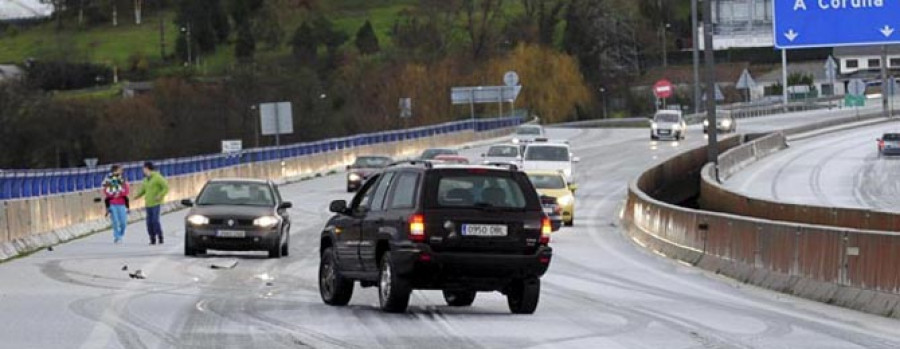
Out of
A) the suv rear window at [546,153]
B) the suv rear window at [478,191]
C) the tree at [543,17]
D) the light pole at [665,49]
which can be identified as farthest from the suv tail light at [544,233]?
the light pole at [665,49]

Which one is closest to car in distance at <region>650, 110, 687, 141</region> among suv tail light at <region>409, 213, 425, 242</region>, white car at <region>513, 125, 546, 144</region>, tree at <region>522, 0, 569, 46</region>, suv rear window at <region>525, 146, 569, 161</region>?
white car at <region>513, 125, 546, 144</region>

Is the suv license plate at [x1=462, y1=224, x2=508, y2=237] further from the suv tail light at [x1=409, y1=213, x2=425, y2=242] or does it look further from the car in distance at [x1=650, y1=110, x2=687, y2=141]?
the car in distance at [x1=650, y1=110, x2=687, y2=141]

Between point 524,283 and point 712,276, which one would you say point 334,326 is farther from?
point 712,276

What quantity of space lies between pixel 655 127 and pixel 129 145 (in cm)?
5496

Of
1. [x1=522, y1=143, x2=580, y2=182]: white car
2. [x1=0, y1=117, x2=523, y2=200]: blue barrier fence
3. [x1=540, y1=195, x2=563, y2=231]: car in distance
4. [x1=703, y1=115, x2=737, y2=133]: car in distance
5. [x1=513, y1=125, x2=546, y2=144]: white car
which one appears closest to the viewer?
[x1=0, y1=117, x2=523, y2=200]: blue barrier fence

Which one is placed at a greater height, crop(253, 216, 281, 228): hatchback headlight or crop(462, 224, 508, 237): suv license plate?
crop(462, 224, 508, 237): suv license plate

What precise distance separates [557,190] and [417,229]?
986 inches

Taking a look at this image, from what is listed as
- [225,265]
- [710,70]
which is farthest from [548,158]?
[225,265]

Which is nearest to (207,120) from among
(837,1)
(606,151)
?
(606,151)

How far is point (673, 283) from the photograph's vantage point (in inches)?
947

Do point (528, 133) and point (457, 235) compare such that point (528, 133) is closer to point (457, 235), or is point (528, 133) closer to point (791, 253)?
point (791, 253)

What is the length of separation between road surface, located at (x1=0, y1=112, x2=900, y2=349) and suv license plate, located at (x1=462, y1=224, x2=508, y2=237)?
83 centimetres

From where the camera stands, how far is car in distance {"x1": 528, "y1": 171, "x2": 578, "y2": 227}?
42312 millimetres

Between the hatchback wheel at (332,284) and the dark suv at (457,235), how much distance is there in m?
0.55
